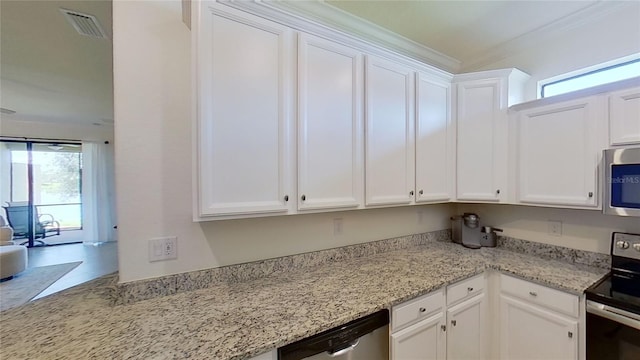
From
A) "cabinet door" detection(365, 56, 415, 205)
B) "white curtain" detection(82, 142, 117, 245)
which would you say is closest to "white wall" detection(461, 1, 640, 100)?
"cabinet door" detection(365, 56, 415, 205)

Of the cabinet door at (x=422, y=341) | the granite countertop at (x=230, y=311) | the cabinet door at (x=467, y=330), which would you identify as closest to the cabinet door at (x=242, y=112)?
the granite countertop at (x=230, y=311)

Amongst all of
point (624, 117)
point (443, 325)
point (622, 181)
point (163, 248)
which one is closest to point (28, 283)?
point (163, 248)

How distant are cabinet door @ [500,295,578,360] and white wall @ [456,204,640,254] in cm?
67

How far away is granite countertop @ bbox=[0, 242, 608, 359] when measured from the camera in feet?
3.09

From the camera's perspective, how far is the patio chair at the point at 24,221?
19.1 feet

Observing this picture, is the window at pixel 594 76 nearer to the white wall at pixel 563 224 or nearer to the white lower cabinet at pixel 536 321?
the white wall at pixel 563 224

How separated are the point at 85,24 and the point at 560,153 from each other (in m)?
3.70

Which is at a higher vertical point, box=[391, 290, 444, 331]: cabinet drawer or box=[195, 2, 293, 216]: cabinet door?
box=[195, 2, 293, 216]: cabinet door

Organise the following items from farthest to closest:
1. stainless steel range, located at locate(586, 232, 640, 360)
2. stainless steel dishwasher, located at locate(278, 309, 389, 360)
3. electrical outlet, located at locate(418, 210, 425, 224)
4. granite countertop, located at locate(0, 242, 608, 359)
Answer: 1. electrical outlet, located at locate(418, 210, 425, 224)
2. stainless steel range, located at locate(586, 232, 640, 360)
3. stainless steel dishwasher, located at locate(278, 309, 389, 360)
4. granite countertop, located at locate(0, 242, 608, 359)

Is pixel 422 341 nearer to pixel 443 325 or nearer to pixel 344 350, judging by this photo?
pixel 443 325

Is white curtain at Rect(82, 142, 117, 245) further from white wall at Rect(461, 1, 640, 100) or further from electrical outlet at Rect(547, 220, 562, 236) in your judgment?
electrical outlet at Rect(547, 220, 562, 236)

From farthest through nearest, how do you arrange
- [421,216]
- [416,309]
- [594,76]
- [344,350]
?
[421,216] < [594,76] < [416,309] < [344,350]

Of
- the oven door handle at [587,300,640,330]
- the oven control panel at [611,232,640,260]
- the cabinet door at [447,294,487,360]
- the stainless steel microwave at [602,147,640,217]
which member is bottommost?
the cabinet door at [447,294,487,360]

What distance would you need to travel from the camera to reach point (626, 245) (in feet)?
5.34
